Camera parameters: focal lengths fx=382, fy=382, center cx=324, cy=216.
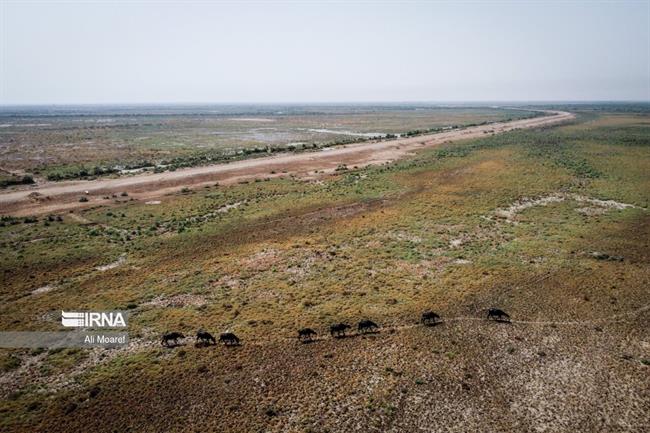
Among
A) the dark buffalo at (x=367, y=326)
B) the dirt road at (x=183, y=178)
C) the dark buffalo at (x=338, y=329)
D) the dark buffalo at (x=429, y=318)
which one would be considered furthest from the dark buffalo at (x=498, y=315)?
the dirt road at (x=183, y=178)

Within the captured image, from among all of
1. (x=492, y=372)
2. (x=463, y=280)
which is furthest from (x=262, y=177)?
(x=492, y=372)

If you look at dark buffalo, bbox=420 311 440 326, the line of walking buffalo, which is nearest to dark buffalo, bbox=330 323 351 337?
the line of walking buffalo

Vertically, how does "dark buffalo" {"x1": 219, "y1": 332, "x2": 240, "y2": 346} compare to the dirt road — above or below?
below

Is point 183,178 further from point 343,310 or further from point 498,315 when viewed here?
point 498,315

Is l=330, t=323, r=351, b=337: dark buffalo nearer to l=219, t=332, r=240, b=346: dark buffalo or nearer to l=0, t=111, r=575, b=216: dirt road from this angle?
l=219, t=332, r=240, b=346: dark buffalo

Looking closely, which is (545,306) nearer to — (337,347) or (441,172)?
(337,347)

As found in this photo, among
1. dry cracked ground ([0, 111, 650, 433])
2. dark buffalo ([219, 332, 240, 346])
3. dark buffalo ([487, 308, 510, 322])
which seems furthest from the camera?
dark buffalo ([487, 308, 510, 322])

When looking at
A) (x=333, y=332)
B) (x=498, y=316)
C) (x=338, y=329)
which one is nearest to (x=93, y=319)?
(x=333, y=332)

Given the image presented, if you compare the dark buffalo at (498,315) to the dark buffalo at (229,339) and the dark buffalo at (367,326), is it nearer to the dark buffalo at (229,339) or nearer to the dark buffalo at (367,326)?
the dark buffalo at (367,326)
